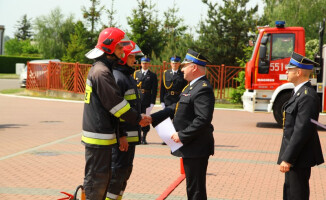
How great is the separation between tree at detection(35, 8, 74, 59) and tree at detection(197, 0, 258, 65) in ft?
74.7

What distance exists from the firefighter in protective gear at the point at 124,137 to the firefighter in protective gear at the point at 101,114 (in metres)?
0.49

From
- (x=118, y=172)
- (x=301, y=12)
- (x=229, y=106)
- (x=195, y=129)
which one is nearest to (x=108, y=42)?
(x=195, y=129)

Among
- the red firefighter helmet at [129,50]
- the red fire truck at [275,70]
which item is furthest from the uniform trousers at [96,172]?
the red fire truck at [275,70]

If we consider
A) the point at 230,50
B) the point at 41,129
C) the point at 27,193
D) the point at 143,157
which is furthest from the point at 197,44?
the point at 27,193

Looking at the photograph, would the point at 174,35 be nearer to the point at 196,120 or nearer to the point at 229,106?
the point at 229,106

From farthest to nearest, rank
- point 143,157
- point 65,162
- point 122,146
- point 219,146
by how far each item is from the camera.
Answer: point 219,146 → point 143,157 → point 65,162 → point 122,146

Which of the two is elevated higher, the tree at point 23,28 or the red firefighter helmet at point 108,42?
the tree at point 23,28

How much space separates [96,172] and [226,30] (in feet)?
101

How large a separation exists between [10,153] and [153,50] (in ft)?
83.6

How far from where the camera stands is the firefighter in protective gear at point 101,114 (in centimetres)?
460

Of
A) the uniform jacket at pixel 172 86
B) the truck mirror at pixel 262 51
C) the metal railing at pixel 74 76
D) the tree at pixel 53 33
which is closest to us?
the uniform jacket at pixel 172 86

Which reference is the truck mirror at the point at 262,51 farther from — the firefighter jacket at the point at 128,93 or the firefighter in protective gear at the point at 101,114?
the firefighter in protective gear at the point at 101,114

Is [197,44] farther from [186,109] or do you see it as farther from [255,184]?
[186,109]

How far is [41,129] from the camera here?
13.8 metres
